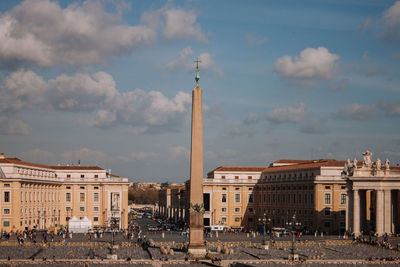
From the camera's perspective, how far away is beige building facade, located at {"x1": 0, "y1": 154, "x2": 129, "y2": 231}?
97.4 meters

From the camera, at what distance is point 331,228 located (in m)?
95.7

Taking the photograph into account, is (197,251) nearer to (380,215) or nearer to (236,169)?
(380,215)

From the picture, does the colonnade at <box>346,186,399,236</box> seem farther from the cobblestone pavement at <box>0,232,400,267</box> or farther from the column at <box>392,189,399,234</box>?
the cobblestone pavement at <box>0,232,400,267</box>

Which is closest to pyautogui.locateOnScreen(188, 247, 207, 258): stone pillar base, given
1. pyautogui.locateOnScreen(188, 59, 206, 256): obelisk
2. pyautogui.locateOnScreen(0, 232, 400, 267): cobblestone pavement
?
pyautogui.locateOnScreen(188, 59, 206, 256): obelisk

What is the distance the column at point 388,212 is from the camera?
269ft

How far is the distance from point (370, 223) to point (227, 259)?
118 ft

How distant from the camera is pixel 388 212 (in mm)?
82250

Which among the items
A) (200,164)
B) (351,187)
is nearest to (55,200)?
(351,187)

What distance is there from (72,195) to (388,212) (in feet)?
164

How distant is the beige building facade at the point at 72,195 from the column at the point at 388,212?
122 feet

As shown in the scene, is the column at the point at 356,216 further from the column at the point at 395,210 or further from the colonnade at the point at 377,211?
the column at the point at 395,210

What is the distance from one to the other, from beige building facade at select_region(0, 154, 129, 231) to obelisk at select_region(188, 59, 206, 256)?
41769 mm

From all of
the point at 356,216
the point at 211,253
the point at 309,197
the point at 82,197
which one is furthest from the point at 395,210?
the point at 82,197

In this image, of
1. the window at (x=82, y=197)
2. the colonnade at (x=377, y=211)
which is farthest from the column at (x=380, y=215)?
the window at (x=82, y=197)
